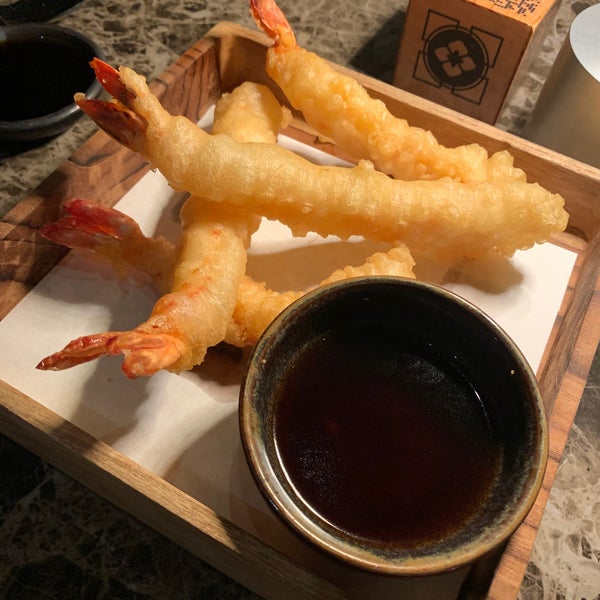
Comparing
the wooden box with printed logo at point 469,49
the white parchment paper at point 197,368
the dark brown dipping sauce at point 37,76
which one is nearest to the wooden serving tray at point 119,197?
the white parchment paper at point 197,368

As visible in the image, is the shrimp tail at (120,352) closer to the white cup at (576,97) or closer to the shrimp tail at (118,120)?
the shrimp tail at (118,120)

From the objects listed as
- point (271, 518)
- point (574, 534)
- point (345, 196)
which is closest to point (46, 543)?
point (271, 518)

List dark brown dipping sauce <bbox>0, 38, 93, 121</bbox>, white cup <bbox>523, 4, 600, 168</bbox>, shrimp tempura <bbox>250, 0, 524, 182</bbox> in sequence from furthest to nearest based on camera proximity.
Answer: dark brown dipping sauce <bbox>0, 38, 93, 121</bbox>
white cup <bbox>523, 4, 600, 168</bbox>
shrimp tempura <bbox>250, 0, 524, 182</bbox>

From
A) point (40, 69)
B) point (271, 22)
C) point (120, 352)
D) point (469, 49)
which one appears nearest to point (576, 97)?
point (469, 49)

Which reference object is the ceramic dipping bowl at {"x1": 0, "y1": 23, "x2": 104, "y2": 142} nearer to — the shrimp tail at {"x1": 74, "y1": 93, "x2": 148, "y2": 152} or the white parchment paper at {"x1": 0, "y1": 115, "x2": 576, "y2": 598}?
the white parchment paper at {"x1": 0, "y1": 115, "x2": 576, "y2": 598}

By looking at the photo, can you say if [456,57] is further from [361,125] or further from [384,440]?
[384,440]

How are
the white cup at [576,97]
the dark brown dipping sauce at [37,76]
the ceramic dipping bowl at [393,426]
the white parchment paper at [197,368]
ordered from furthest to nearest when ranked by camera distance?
1. the dark brown dipping sauce at [37,76]
2. the white cup at [576,97]
3. the white parchment paper at [197,368]
4. the ceramic dipping bowl at [393,426]

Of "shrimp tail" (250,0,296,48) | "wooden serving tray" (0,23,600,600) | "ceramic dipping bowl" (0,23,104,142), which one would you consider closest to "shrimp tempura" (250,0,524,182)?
"shrimp tail" (250,0,296,48)
